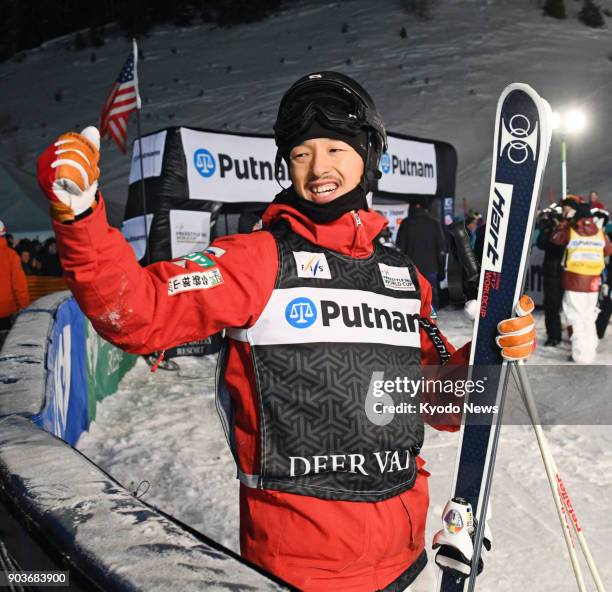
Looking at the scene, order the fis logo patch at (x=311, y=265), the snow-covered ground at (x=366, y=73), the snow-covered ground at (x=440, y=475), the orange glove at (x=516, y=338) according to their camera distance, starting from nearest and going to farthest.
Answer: the fis logo patch at (x=311, y=265)
the orange glove at (x=516, y=338)
the snow-covered ground at (x=440, y=475)
the snow-covered ground at (x=366, y=73)

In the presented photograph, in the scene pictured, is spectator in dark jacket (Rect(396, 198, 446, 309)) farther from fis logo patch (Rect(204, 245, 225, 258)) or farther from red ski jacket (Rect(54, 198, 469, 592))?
fis logo patch (Rect(204, 245, 225, 258))

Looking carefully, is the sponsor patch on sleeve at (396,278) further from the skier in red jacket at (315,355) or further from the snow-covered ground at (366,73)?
the snow-covered ground at (366,73)

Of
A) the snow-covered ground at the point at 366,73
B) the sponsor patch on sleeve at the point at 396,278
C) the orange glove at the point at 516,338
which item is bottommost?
the orange glove at the point at 516,338

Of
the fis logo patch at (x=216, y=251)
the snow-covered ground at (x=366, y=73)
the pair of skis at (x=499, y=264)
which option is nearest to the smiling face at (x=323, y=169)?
the fis logo patch at (x=216, y=251)

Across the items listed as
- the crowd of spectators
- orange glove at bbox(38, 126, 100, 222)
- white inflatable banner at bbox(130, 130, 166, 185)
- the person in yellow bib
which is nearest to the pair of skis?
orange glove at bbox(38, 126, 100, 222)

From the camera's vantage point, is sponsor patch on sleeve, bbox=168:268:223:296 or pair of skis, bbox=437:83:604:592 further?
pair of skis, bbox=437:83:604:592

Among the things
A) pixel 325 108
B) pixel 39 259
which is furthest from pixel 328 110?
pixel 39 259

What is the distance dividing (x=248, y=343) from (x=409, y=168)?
424 inches

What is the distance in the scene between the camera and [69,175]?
1146mm

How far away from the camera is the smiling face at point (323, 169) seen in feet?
5.76

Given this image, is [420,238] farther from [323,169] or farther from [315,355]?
[315,355]

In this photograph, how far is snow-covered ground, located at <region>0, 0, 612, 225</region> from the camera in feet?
96.9

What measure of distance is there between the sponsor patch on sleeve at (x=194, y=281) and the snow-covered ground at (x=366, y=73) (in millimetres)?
24435

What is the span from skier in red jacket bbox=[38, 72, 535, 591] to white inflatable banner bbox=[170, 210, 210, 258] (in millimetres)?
6753
